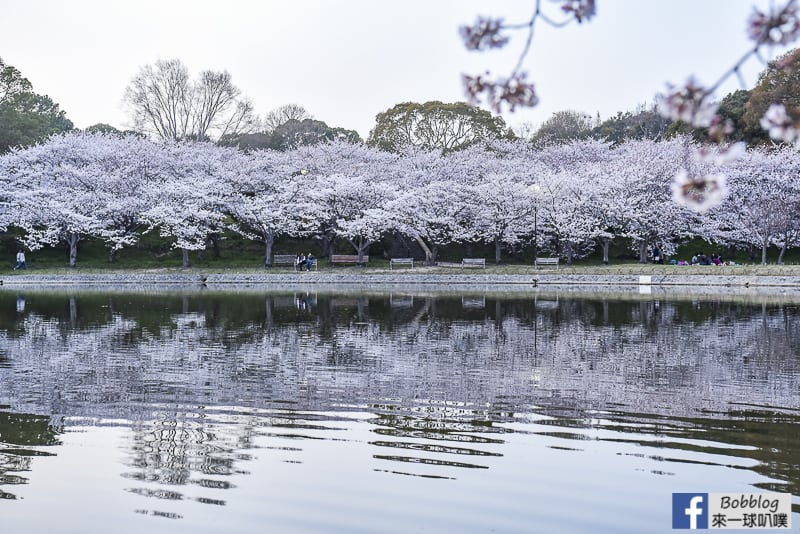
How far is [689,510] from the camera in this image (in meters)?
7.67

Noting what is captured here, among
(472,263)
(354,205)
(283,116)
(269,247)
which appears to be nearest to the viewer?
(472,263)

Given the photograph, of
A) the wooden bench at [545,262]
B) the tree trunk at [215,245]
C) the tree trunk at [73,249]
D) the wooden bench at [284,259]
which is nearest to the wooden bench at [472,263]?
the wooden bench at [545,262]

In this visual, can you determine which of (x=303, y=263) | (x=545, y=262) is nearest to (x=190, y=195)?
(x=303, y=263)

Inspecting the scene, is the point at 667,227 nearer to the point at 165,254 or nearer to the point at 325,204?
the point at 325,204

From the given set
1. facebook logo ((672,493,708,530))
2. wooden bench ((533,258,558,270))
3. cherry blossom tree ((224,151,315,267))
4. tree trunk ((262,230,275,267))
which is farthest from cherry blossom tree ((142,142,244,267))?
facebook logo ((672,493,708,530))

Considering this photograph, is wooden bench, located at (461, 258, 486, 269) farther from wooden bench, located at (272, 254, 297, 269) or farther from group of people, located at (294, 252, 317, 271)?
wooden bench, located at (272, 254, 297, 269)

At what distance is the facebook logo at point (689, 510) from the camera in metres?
7.50

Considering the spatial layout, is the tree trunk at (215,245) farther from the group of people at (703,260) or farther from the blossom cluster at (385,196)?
the group of people at (703,260)

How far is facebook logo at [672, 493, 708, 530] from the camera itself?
295 inches

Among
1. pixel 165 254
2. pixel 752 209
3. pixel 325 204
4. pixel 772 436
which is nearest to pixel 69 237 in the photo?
pixel 165 254

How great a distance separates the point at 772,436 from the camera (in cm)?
1073

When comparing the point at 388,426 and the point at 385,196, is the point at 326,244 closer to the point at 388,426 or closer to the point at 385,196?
the point at 385,196

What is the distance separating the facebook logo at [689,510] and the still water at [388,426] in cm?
14

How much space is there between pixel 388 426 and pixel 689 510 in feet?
15.6
